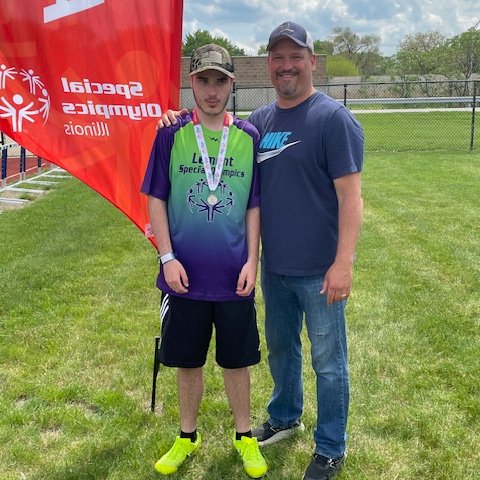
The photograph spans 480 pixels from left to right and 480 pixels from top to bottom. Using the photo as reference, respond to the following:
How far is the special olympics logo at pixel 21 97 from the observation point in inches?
124

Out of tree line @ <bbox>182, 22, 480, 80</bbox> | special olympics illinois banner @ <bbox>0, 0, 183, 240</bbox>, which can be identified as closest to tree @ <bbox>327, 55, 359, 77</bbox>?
tree line @ <bbox>182, 22, 480, 80</bbox>

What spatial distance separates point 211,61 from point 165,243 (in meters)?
0.85

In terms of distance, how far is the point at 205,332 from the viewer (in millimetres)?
2799

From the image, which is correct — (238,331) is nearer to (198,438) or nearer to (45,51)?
(198,438)

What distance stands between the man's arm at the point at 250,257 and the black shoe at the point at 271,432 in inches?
38.8

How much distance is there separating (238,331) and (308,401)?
1089 millimetres

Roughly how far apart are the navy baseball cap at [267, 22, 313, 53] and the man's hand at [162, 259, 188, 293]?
3.56ft

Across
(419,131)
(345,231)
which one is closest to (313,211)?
(345,231)

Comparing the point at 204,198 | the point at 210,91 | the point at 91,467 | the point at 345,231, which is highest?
the point at 210,91

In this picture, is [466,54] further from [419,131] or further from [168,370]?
[168,370]

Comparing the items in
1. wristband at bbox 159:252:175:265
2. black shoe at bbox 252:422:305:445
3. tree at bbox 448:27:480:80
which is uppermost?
tree at bbox 448:27:480:80

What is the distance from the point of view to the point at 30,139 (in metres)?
3.22

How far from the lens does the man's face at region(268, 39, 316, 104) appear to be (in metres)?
2.54

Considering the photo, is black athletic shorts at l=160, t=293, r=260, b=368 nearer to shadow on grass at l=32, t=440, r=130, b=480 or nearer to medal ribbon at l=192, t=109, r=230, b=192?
medal ribbon at l=192, t=109, r=230, b=192
